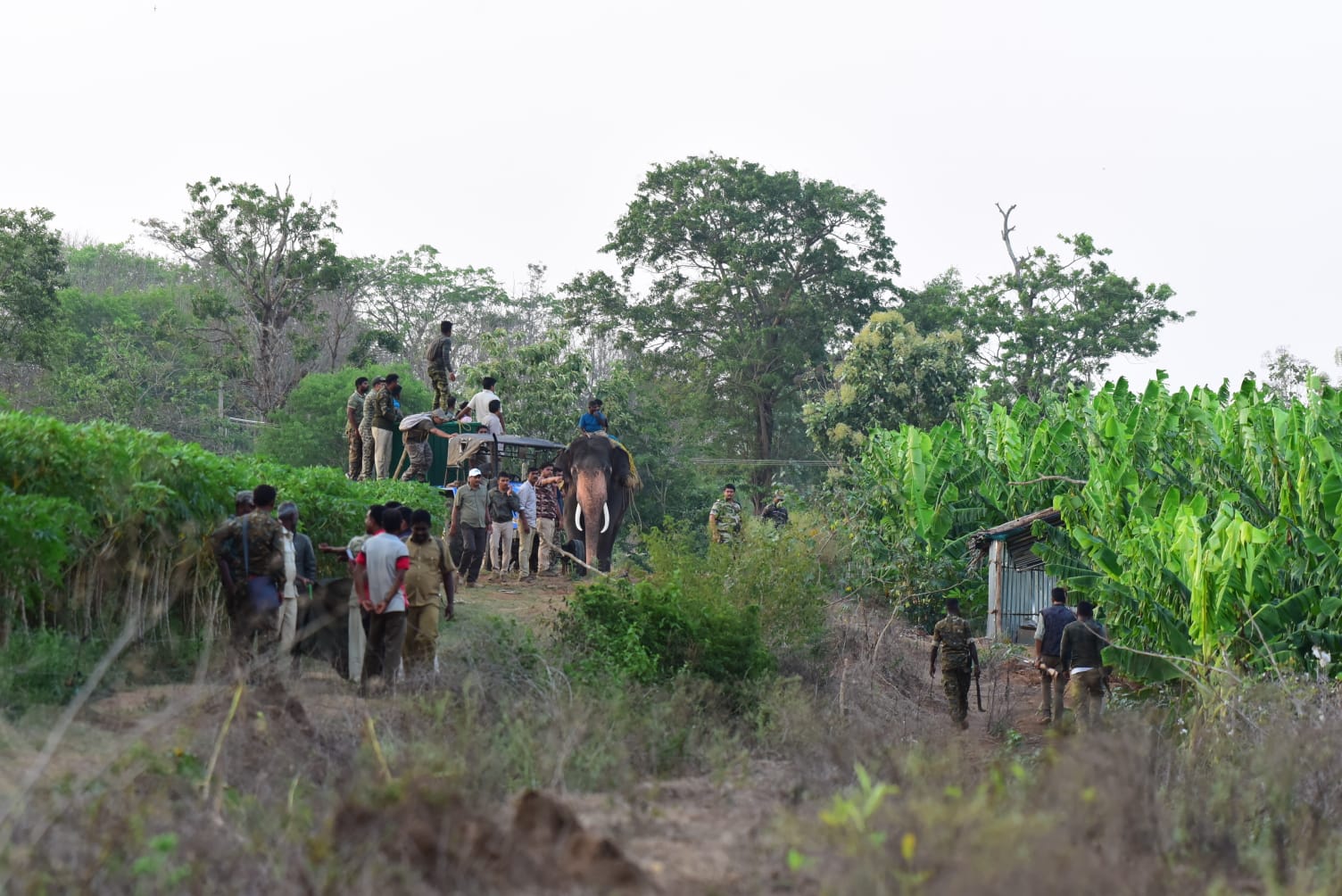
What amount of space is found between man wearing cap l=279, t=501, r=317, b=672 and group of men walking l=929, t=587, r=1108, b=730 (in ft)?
21.9

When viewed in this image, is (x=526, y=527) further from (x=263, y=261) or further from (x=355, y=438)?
Result: (x=263, y=261)

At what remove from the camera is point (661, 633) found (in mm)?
13148

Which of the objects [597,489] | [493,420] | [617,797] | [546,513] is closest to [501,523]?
[546,513]

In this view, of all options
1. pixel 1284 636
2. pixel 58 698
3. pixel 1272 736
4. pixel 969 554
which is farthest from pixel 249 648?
pixel 969 554

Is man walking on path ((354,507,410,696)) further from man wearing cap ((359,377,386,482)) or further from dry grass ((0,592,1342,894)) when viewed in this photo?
man wearing cap ((359,377,386,482))

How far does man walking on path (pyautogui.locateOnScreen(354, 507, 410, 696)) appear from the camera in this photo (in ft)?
34.4

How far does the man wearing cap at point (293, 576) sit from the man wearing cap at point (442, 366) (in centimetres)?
834

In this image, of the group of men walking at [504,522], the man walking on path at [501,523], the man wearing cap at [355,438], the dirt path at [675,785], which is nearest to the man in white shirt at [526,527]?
the group of men walking at [504,522]

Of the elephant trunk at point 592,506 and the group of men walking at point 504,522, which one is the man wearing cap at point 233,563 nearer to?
the group of men walking at point 504,522

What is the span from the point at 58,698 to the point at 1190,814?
6.89 m

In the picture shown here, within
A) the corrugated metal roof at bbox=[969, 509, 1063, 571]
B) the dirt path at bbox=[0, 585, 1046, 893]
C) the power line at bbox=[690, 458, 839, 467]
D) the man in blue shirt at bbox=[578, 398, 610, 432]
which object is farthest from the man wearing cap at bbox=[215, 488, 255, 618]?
the power line at bbox=[690, 458, 839, 467]

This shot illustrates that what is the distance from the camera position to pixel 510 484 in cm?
1792

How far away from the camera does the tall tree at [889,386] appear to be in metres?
35.7

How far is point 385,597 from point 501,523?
716cm
